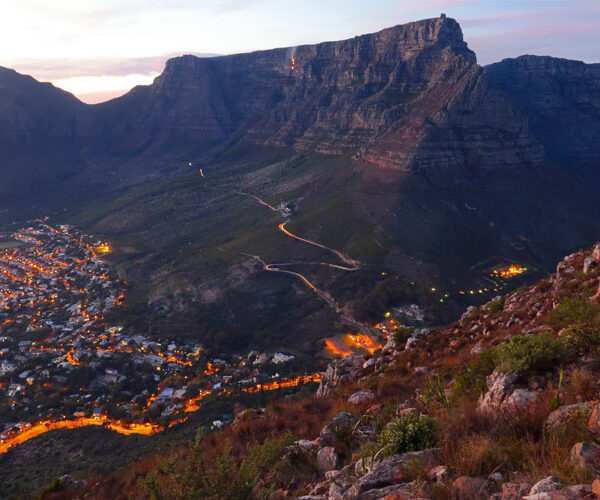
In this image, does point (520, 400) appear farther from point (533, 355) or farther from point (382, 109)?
point (382, 109)

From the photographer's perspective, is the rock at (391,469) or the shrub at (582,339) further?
the shrub at (582,339)

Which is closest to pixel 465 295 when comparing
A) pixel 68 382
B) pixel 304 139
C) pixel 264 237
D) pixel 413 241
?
pixel 413 241

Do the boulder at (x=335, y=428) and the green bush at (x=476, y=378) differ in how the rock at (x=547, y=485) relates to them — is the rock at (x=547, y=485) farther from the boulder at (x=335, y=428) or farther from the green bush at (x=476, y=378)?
the boulder at (x=335, y=428)

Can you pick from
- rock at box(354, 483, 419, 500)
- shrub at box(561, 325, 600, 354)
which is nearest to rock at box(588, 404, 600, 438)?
rock at box(354, 483, 419, 500)

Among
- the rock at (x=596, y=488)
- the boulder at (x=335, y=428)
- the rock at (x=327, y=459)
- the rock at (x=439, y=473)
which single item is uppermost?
the rock at (x=596, y=488)

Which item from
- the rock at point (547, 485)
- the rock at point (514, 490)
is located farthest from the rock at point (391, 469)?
the rock at point (547, 485)

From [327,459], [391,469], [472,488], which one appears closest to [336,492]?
[391,469]

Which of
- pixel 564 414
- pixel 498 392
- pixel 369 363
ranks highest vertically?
pixel 564 414
